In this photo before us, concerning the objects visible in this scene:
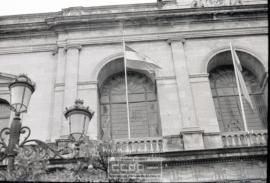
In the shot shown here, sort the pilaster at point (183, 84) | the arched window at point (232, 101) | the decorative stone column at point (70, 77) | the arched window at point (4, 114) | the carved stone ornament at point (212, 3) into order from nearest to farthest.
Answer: the pilaster at point (183, 84) → the decorative stone column at point (70, 77) → the arched window at point (232, 101) → the arched window at point (4, 114) → the carved stone ornament at point (212, 3)

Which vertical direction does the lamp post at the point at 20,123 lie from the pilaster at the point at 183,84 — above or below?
below

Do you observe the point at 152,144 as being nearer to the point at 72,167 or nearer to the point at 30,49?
the point at 72,167

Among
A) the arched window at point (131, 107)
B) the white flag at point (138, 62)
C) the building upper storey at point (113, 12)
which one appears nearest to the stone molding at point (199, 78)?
the white flag at point (138, 62)

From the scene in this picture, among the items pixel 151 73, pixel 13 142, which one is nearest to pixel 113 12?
pixel 151 73

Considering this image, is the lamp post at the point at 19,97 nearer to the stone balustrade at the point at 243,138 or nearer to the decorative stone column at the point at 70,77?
the decorative stone column at the point at 70,77

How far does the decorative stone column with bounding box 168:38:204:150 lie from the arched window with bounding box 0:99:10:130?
6446 mm

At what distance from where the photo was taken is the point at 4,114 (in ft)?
53.6

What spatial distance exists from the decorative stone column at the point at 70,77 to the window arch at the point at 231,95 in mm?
5296

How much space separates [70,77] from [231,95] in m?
6.23

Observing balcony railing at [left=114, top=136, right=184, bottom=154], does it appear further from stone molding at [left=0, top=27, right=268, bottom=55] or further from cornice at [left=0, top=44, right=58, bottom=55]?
cornice at [left=0, top=44, right=58, bottom=55]

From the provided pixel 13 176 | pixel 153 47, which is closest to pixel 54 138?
pixel 153 47

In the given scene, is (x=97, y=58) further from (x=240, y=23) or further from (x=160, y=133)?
(x=240, y=23)

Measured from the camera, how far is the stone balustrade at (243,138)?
47.0 ft

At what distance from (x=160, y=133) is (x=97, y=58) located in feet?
13.0
